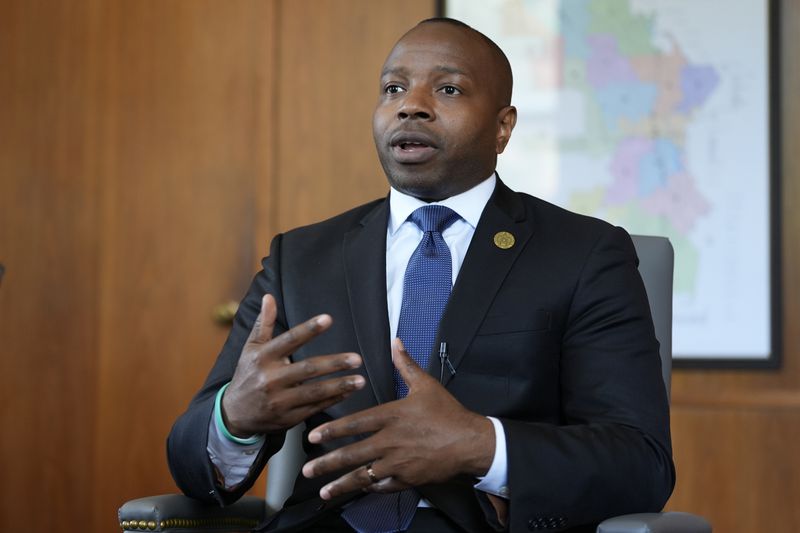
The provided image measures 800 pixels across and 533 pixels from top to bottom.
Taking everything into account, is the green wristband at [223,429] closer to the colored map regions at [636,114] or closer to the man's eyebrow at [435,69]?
the man's eyebrow at [435,69]

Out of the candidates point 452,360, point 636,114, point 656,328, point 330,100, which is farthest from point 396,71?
point 330,100

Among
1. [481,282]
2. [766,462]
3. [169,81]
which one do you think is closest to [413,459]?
[481,282]

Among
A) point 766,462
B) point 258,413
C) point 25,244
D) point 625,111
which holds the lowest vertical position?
point 766,462

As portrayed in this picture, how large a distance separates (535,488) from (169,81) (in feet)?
8.68

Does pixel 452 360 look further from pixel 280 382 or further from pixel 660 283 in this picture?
pixel 660 283

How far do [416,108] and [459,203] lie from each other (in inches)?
8.5

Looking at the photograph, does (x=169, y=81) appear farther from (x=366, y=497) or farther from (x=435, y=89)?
(x=366, y=497)

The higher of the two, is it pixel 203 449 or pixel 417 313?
pixel 417 313

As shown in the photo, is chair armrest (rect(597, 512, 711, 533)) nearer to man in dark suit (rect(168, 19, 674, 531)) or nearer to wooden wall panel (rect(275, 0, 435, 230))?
man in dark suit (rect(168, 19, 674, 531))

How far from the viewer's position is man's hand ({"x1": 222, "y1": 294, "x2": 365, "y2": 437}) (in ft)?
5.30

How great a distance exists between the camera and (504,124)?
2.33 m

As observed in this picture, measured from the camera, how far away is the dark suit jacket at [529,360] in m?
1.80

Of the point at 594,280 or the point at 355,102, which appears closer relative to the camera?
the point at 594,280

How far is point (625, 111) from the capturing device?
3.43m
